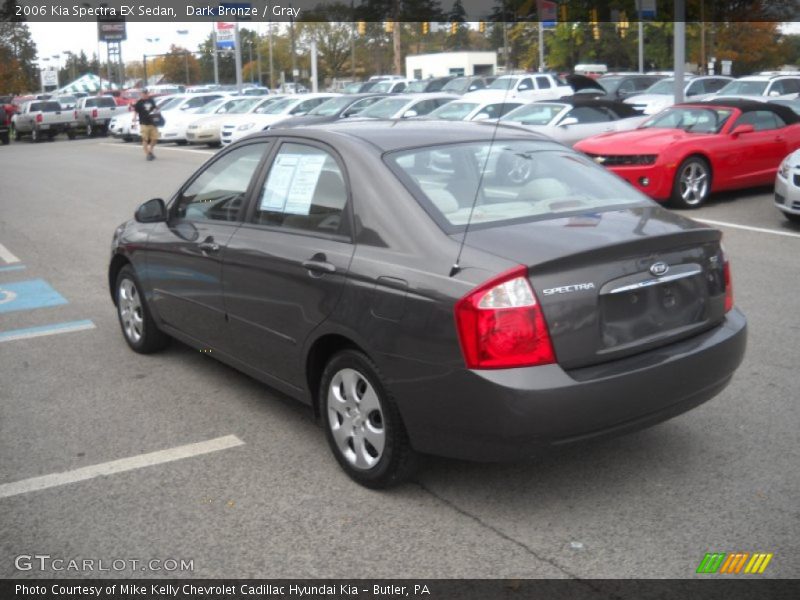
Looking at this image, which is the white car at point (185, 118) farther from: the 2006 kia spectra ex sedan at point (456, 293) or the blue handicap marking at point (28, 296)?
the 2006 kia spectra ex sedan at point (456, 293)

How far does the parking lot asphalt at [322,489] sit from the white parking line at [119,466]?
0.04ft

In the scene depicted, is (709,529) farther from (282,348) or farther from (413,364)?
(282,348)

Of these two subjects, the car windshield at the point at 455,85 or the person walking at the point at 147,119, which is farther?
the car windshield at the point at 455,85

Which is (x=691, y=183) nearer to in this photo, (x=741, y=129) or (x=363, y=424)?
(x=741, y=129)

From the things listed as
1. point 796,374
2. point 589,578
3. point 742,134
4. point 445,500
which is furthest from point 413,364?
point 742,134

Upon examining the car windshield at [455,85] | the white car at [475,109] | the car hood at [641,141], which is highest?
the car windshield at [455,85]

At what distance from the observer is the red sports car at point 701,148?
1259cm

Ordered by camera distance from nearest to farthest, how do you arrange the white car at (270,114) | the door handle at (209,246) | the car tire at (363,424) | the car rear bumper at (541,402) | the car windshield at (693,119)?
the car rear bumper at (541,402)
the car tire at (363,424)
the door handle at (209,246)
the car windshield at (693,119)
the white car at (270,114)

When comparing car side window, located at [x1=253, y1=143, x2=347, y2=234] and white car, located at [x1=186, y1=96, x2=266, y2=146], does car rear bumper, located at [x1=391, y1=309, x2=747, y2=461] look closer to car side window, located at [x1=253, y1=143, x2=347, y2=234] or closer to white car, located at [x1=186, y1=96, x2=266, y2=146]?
car side window, located at [x1=253, y1=143, x2=347, y2=234]

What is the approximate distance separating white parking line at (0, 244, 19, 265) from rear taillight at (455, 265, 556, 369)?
28.7 feet

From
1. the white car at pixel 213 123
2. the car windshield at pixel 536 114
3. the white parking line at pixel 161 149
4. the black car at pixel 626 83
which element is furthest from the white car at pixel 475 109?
the white car at pixel 213 123

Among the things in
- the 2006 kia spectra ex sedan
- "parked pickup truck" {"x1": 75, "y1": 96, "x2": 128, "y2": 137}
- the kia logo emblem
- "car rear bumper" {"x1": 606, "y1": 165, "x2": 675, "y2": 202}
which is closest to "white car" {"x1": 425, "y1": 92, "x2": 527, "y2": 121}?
"car rear bumper" {"x1": 606, "y1": 165, "x2": 675, "y2": 202}

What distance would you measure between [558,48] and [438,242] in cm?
104

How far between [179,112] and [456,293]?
104ft
